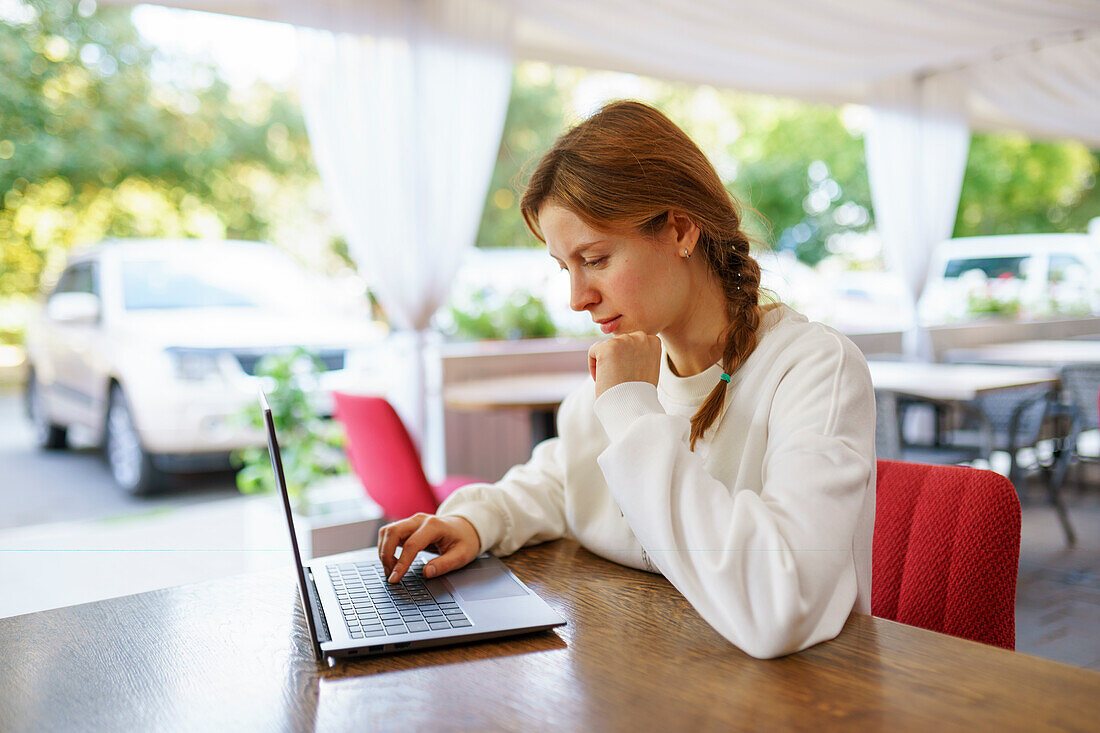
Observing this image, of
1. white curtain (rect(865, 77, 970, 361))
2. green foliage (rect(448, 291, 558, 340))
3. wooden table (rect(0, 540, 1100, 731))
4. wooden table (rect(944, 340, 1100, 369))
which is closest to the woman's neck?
wooden table (rect(0, 540, 1100, 731))

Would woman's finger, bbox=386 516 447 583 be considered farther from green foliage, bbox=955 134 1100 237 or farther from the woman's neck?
green foliage, bbox=955 134 1100 237

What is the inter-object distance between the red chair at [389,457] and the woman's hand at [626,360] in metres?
1.41

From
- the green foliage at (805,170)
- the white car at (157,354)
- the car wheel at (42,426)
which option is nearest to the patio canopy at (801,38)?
the white car at (157,354)

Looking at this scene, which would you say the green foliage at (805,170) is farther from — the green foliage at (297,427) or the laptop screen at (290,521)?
the laptop screen at (290,521)

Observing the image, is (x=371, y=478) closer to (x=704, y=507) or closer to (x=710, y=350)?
(x=710, y=350)

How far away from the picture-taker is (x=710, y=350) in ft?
4.14

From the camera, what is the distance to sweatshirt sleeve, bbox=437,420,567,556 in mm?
1214

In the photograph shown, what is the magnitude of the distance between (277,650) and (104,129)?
468 centimetres

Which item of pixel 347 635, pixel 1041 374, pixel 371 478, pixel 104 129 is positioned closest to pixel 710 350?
pixel 347 635

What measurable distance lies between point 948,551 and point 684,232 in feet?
1.77

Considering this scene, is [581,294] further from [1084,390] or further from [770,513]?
[1084,390]

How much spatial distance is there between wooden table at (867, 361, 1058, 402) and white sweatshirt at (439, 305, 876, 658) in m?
2.12

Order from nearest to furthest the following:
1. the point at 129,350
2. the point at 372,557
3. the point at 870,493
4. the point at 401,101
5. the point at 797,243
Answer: the point at 870,493 → the point at 372,557 → the point at 401,101 → the point at 129,350 → the point at 797,243

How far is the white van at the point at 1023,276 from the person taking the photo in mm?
6727
